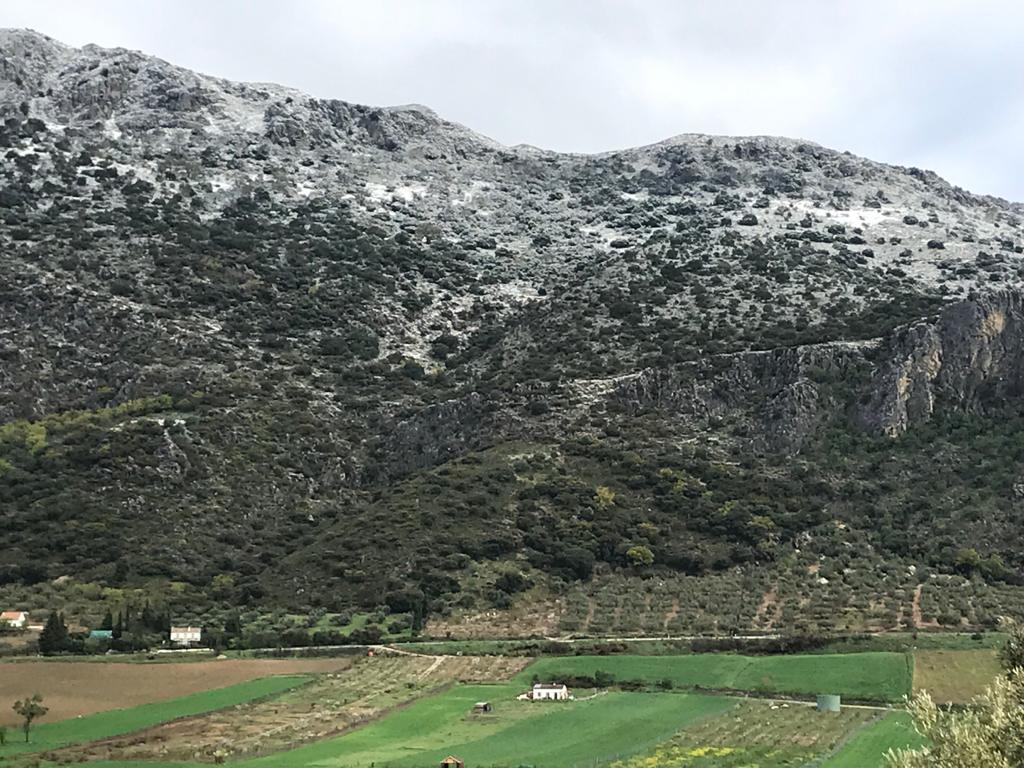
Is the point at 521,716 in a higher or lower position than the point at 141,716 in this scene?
lower

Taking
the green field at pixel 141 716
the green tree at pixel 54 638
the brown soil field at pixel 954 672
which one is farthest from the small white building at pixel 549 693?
the green tree at pixel 54 638

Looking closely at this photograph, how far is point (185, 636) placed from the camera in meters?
66.4

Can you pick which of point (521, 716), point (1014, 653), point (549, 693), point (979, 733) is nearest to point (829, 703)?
point (549, 693)

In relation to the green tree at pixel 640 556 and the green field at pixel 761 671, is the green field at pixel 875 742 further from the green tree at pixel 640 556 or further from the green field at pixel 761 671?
the green tree at pixel 640 556

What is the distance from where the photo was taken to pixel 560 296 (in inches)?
5758

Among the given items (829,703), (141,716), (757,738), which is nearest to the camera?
(757,738)

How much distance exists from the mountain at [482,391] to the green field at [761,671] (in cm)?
908

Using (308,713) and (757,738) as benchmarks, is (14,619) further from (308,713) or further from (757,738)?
(757,738)

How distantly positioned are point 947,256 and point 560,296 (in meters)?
57.2

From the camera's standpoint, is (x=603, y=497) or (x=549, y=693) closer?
(x=549, y=693)

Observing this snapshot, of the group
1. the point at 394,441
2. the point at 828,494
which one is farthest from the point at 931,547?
the point at 394,441

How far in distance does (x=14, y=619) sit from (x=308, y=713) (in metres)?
30.5

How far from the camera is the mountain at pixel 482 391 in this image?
82.1 metres

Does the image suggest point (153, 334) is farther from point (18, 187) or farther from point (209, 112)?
point (209, 112)
